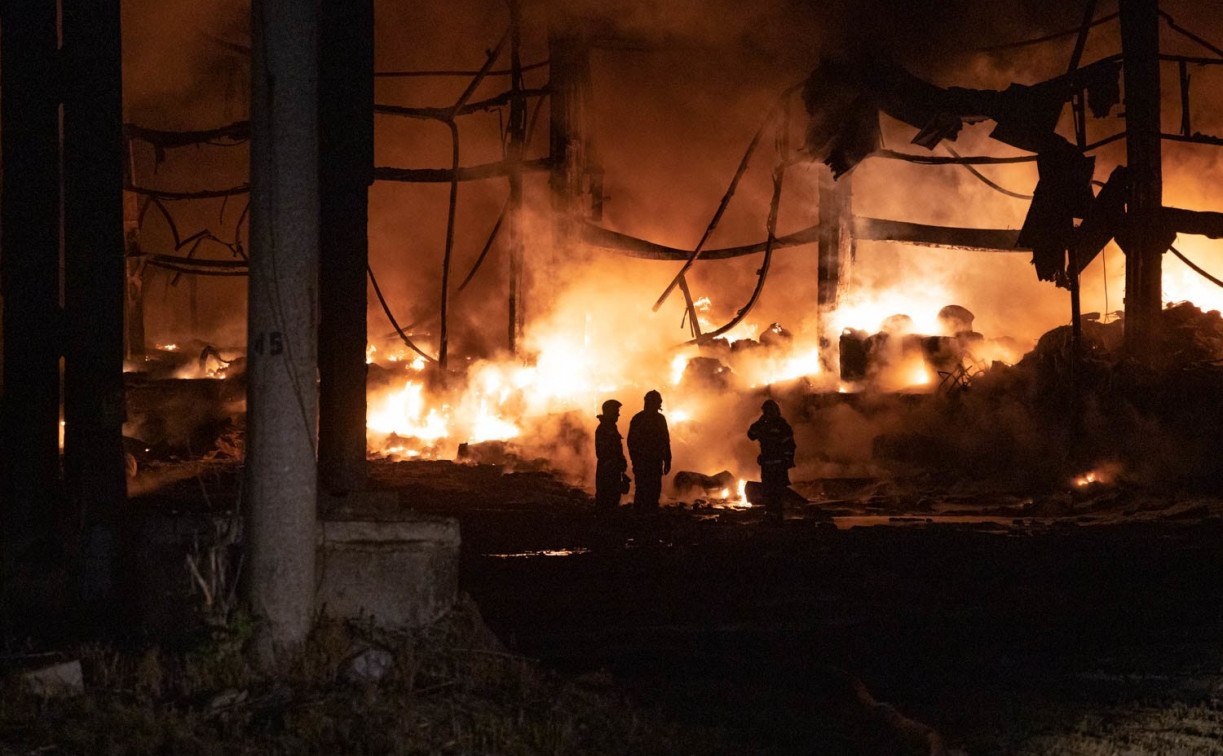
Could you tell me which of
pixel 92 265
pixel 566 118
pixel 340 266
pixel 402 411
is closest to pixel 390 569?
pixel 340 266

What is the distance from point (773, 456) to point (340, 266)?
23.4 feet

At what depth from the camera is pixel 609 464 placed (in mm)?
12977

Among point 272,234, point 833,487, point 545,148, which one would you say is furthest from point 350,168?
point 545,148

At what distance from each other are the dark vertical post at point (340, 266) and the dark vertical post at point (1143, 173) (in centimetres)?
1426

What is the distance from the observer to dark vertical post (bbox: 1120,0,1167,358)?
55.9ft

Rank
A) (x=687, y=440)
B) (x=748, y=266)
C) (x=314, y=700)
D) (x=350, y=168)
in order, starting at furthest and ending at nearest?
1. (x=748, y=266)
2. (x=687, y=440)
3. (x=350, y=168)
4. (x=314, y=700)

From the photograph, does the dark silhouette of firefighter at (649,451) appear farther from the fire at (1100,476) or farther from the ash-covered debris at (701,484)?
the fire at (1100,476)

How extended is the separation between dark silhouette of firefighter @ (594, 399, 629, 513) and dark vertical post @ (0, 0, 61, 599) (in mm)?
6777

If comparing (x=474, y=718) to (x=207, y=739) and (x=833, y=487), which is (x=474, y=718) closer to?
(x=207, y=739)

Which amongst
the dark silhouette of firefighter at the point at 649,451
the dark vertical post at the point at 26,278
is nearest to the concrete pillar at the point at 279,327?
the dark vertical post at the point at 26,278

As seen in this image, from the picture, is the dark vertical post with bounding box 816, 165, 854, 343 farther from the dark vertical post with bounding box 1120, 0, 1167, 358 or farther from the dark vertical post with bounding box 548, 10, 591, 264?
the dark vertical post with bounding box 1120, 0, 1167, 358

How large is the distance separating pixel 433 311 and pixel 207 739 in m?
25.0

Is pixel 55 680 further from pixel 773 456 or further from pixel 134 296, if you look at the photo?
pixel 134 296

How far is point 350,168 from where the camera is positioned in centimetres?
722
